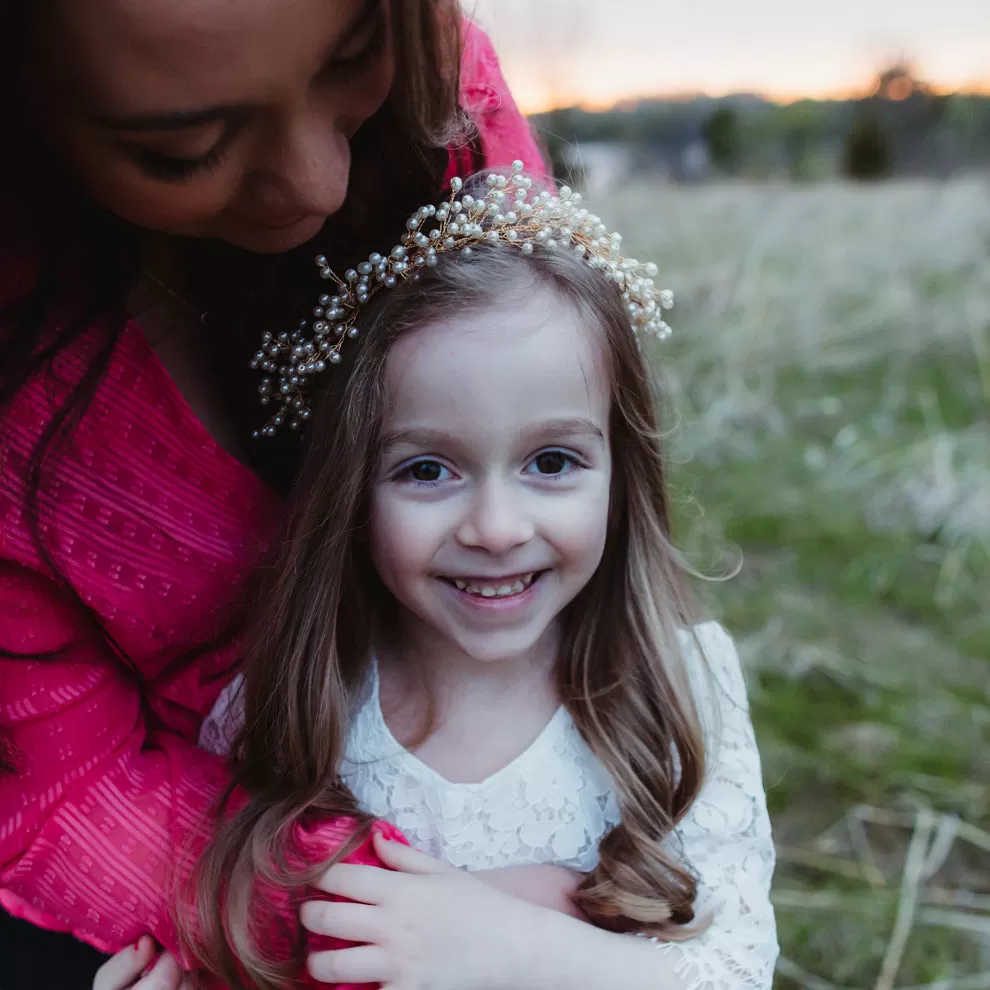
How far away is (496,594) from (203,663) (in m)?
0.44

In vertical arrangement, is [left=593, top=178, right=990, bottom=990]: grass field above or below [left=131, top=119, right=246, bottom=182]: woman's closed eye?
below

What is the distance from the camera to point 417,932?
126cm

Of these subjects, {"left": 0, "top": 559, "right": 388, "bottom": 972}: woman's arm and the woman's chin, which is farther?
{"left": 0, "top": 559, "right": 388, "bottom": 972}: woman's arm

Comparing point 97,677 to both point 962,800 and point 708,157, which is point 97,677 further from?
point 708,157

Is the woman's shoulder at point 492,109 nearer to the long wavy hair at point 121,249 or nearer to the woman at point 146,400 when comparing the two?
the woman at point 146,400

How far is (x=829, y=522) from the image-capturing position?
342cm

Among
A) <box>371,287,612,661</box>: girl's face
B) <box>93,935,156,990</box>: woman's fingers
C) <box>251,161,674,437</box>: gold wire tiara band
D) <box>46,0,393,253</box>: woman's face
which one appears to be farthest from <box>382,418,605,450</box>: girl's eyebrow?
<box>93,935,156,990</box>: woman's fingers

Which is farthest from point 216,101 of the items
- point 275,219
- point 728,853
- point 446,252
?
point 728,853

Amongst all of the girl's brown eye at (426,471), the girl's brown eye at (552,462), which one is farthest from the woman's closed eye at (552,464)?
the girl's brown eye at (426,471)

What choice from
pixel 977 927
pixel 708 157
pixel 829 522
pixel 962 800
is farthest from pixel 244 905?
pixel 708 157

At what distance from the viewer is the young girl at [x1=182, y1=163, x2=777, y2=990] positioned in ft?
4.15

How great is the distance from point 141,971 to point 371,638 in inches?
19.7

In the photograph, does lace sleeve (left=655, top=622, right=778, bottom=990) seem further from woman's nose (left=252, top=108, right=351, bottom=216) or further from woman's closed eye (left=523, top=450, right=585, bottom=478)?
woman's nose (left=252, top=108, right=351, bottom=216)

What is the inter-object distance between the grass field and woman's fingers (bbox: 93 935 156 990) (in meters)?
0.99
